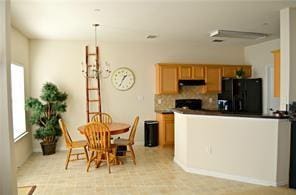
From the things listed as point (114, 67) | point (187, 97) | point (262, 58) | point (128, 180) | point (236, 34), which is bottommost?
point (128, 180)

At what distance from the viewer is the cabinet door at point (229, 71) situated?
6.91 meters

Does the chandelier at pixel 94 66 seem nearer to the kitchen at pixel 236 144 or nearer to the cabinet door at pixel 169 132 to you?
the cabinet door at pixel 169 132

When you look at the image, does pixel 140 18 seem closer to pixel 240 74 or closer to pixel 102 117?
pixel 102 117

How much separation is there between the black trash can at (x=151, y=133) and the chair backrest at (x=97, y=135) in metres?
2.01

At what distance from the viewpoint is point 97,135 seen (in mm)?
4449

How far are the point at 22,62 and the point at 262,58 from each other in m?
5.76

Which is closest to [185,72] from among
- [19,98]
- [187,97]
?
[187,97]

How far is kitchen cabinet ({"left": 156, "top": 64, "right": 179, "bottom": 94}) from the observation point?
6484mm

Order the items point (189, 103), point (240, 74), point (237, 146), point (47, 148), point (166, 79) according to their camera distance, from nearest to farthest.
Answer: point (237, 146), point (47, 148), point (166, 79), point (240, 74), point (189, 103)

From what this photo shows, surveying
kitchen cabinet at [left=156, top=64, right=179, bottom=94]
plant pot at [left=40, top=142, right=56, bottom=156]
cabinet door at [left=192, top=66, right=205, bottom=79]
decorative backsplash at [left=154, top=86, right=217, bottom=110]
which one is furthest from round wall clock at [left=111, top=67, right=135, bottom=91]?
plant pot at [left=40, top=142, right=56, bottom=156]

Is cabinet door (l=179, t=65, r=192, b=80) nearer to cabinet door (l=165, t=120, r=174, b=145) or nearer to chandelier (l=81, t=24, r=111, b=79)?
cabinet door (l=165, t=120, r=174, b=145)

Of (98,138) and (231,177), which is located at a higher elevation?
(98,138)

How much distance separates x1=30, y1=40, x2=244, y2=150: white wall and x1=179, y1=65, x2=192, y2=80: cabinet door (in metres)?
0.35

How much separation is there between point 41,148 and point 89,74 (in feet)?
6.76
